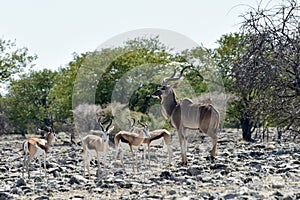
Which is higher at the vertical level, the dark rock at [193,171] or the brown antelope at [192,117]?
the brown antelope at [192,117]

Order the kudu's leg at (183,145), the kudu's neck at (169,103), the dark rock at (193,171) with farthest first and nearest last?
the kudu's neck at (169,103), the kudu's leg at (183,145), the dark rock at (193,171)

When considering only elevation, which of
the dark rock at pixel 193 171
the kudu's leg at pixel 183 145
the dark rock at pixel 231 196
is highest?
the kudu's leg at pixel 183 145

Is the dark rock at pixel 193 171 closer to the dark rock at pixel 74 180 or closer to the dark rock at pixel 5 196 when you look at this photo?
the dark rock at pixel 74 180

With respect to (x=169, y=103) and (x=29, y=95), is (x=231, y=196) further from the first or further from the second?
(x=29, y=95)

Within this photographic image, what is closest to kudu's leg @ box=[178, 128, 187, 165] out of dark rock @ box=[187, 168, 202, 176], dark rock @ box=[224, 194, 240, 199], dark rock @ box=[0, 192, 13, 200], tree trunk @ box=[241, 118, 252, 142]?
dark rock @ box=[187, 168, 202, 176]

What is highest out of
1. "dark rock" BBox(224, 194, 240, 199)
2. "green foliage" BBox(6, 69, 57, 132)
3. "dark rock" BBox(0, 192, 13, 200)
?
"green foliage" BBox(6, 69, 57, 132)

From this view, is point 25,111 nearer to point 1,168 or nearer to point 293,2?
point 1,168

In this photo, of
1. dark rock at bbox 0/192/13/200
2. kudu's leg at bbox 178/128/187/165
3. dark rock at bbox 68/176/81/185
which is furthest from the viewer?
kudu's leg at bbox 178/128/187/165

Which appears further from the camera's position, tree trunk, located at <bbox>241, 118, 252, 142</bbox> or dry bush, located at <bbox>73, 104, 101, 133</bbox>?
tree trunk, located at <bbox>241, 118, 252, 142</bbox>

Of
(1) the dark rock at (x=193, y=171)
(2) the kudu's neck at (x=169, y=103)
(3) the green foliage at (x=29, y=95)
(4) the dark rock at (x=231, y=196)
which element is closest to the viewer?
(4) the dark rock at (x=231, y=196)

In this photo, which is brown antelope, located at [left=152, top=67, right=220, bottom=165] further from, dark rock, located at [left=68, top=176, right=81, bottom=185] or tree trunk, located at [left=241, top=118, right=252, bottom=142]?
tree trunk, located at [left=241, top=118, right=252, bottom=142]

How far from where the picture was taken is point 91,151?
14883 mm

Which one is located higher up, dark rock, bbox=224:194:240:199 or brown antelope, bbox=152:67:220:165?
brown antelope, bbox=152:67:220:165

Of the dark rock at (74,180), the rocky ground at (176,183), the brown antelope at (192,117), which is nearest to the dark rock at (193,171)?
the rocky ground at (176,183)
